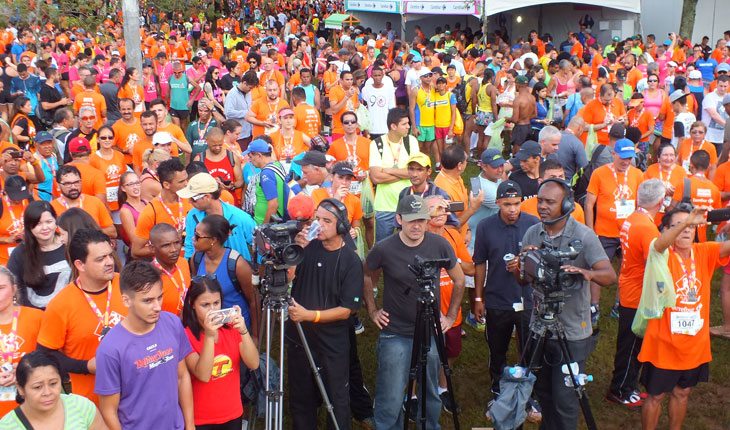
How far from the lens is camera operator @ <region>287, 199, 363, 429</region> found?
467 cm

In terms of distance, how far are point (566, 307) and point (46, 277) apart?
136 inches

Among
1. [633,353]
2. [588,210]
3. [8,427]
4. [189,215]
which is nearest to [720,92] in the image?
[588,210]

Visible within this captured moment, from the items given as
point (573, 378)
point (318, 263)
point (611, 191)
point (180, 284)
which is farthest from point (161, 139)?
point (573, 378)

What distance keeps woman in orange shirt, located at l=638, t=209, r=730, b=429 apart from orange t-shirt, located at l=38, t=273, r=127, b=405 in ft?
11.1

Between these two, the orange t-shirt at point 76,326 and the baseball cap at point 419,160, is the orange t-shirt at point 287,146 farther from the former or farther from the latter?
the orange t-shirt at point 76,326

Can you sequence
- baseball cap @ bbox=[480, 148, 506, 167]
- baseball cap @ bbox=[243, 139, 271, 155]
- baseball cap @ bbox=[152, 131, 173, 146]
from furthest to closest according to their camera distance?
baseball cap @ bbox=[152, 131, 173, 146] < baseball cap @ bbox=[243, 139, 271, 155] < baseball cap @ bbox=[480, 148, 506, 167]

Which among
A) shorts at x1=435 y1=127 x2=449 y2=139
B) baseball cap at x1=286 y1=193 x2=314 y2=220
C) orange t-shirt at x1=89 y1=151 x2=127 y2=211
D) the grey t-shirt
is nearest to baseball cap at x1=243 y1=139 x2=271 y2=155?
orange t-shirt at x1=89 y1=151 x2=127 y2=211

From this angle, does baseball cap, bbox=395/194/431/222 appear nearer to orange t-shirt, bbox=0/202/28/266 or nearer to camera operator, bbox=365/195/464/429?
camera operator, bbox=365/195/464/429

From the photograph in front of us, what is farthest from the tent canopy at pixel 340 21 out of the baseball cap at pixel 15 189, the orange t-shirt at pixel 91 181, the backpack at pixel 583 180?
the baseball cap at pixel 15 189

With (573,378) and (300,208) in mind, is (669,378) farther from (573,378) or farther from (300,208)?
(300,208)

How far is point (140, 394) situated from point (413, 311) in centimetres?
184

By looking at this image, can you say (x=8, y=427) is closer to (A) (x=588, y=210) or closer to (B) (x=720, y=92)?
(A) (x=588, y=210)

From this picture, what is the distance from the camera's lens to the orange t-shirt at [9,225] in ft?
18.9

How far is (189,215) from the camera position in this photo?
5.56m
